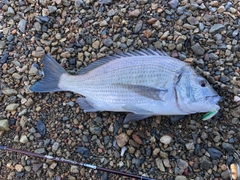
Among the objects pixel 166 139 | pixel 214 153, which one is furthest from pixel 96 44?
pixel 214 153

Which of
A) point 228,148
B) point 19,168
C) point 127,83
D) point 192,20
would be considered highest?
point 192,20

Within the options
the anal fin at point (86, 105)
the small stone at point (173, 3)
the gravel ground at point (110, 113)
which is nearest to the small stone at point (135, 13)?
the gravel ground at point (110, 113)

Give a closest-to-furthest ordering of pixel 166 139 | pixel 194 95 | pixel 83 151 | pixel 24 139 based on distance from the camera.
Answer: pixel 194 95 → pixel 166 139 → pixel 83 151 → pixel 24 139

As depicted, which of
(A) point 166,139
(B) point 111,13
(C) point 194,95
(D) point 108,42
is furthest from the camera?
(B) point 111,13

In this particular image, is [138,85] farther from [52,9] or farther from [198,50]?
[52,9]

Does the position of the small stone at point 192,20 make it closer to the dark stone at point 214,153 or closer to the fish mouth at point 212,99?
the fish mouth at point 212,99

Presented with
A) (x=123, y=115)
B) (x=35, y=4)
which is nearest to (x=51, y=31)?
(x=35, y=4)
